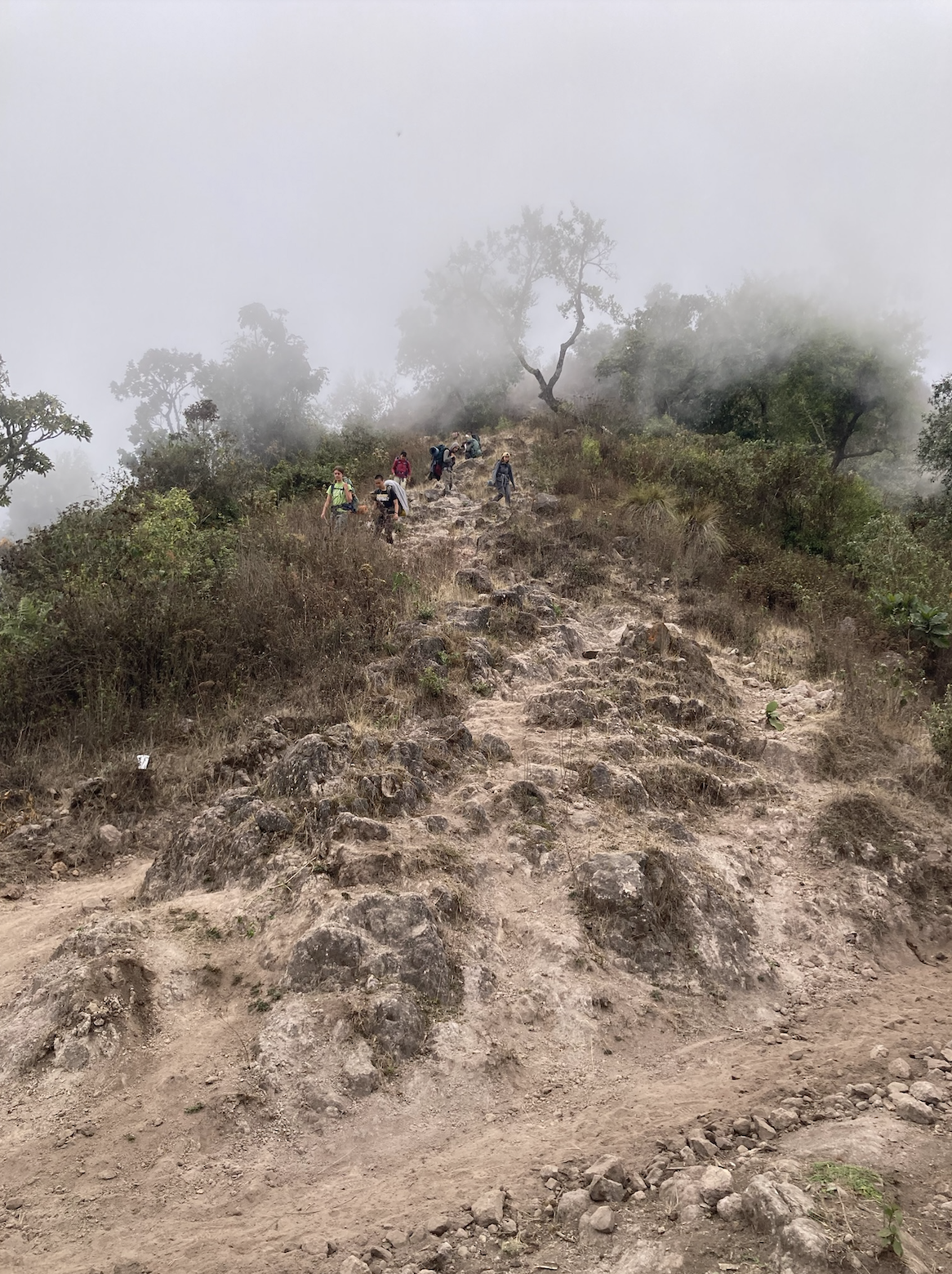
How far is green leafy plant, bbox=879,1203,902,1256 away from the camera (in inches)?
93.4

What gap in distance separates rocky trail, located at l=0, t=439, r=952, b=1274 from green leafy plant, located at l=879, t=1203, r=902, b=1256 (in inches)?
1.5

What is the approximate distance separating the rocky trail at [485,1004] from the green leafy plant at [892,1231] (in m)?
0.04

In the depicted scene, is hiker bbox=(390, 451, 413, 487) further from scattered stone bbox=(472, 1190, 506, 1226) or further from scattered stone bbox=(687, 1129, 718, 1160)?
scattered stone bbox=(472, 1190, 506, 1226)

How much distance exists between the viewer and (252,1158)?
11.2 ft

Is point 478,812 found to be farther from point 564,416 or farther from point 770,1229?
point 564,416

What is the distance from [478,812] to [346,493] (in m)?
7.58

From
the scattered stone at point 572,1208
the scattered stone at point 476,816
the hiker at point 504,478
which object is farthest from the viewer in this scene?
the hiker at point 504,478

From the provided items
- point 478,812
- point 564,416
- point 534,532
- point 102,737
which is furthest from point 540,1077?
point 564,416

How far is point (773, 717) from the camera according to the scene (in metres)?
7.46

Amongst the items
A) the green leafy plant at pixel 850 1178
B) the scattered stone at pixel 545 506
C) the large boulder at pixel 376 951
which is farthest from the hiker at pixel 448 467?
the green leafy plant at pixel 850 1178

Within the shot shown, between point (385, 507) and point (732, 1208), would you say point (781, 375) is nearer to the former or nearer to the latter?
point (385, 507)

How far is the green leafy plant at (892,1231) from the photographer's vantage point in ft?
7.79

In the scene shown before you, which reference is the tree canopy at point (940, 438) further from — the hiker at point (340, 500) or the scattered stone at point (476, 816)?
the scattered stone at point (476, 816)

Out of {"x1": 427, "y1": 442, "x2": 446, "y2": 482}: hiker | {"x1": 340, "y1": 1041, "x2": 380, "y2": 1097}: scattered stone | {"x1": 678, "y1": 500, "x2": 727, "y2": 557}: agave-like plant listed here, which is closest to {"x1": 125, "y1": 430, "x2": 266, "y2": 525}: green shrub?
{"x1": 427, "y1": 442, "x2": 446, "y2": 482}: hiker
